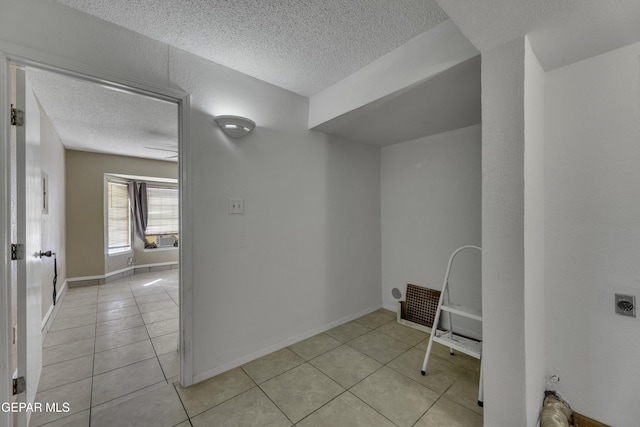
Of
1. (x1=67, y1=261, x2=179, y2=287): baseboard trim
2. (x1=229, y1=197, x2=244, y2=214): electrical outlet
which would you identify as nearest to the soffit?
(x1=229, y1=197, x2=244, y2=214): electrical outlet

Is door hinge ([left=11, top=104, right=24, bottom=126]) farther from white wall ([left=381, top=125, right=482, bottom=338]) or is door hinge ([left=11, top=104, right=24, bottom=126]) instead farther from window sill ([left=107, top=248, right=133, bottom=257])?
window sill ([left=107, top=248, right=133, bottom=257])

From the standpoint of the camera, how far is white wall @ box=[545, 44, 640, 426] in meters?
1.35

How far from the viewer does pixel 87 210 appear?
4.36 meters

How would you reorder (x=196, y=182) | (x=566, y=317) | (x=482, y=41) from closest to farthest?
(x=482, y=41)
(x=566, y=317)
(x=196, y=182)

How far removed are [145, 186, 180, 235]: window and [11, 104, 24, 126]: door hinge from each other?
491 cm

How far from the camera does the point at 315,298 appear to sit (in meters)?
2.62

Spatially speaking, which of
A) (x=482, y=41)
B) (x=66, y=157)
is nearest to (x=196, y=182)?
(x=482, y=41)

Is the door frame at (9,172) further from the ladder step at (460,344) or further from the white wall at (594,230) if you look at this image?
the white wall at (594,230)

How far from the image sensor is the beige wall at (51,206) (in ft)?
8.90

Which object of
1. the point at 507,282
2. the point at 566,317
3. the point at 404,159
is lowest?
the point at 566,317

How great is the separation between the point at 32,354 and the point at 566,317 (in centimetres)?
322

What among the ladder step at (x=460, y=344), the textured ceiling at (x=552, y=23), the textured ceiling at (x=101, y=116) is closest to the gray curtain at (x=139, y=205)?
the textured ceiling at (x=101, y=116)

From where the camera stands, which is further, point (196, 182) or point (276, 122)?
point (276, 122)

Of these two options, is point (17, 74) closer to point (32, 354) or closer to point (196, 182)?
point (196, 182)
